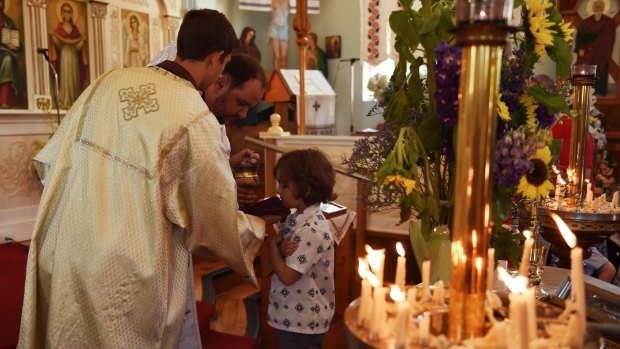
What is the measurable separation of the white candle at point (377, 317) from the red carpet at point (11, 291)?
271 cm

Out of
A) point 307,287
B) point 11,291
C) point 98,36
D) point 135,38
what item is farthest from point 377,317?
point 135,38

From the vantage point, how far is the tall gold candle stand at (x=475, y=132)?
2.04 ft

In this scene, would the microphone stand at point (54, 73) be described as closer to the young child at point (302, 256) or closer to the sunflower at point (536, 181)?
the young child at point (302, 256)

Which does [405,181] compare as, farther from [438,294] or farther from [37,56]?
[37,56]

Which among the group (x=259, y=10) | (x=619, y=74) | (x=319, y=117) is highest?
(x=259, y=10)

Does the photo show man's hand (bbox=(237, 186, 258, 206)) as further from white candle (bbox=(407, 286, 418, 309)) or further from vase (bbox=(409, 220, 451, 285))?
white candle (bbox=(407, 286, 418, 309))

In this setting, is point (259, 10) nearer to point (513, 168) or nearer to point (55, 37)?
point (55, 37)

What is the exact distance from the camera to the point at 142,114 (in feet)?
6.10

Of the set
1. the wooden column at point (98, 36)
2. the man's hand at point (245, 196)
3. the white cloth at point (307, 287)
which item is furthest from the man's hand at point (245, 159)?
the wooden column at point (98, 36)

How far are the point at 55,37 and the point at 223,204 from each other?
5.51 meters

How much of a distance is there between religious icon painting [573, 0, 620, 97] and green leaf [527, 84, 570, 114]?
23.8ft

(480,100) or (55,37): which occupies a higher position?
(55,37)

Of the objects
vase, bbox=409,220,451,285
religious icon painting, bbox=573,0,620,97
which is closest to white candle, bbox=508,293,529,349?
vase, bbox=409,220,451,285

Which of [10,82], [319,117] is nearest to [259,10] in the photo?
[319,117]
